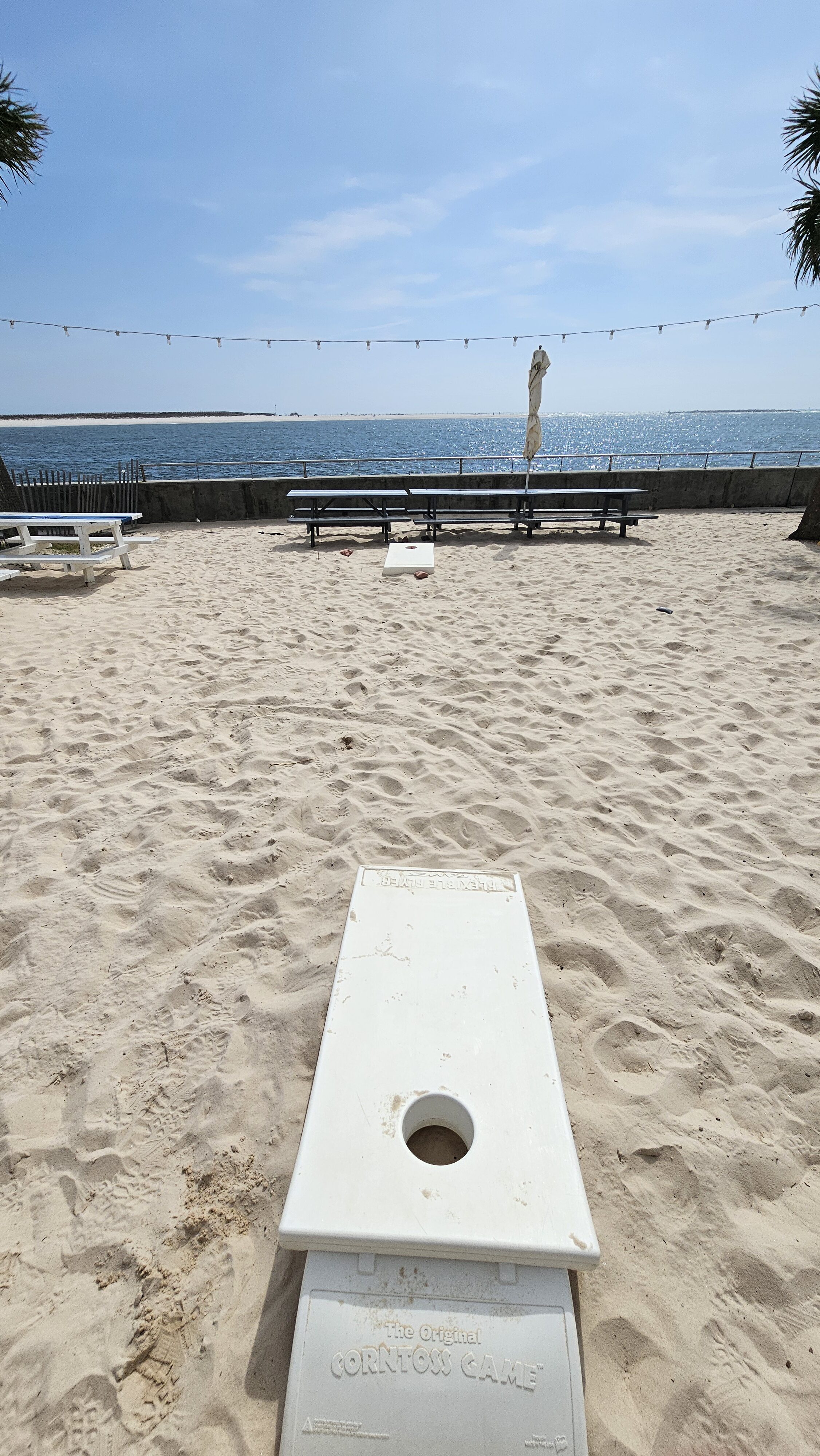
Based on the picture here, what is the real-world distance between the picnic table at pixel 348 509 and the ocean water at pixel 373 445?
79 centimetres

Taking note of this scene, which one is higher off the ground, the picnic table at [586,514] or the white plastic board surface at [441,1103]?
the picnic table at [586,514]

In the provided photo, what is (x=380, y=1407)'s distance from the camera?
1077 millimetres

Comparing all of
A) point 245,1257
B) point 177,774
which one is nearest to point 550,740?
point 177,774

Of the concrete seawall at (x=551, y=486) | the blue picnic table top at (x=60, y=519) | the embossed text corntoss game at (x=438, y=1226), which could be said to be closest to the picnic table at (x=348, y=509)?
the concrete seawall at (x=551, y=486)

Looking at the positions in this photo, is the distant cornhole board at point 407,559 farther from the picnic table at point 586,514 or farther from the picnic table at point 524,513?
the picnic table at point 586,514

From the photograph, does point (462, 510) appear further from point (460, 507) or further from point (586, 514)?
point (586, 514)

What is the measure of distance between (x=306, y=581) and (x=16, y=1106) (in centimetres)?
604

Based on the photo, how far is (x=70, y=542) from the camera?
8555 millimetres

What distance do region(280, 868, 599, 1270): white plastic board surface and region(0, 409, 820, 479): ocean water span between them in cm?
768

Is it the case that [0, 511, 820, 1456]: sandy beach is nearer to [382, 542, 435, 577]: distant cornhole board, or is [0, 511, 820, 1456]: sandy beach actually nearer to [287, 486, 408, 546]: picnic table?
[382, 542, 435, 577]: distant cornhole board

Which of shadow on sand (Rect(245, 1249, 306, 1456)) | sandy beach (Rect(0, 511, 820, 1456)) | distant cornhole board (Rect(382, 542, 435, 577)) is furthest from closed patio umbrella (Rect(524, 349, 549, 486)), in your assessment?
shadow on sand (Rect(245, 1249, 306, 1456))

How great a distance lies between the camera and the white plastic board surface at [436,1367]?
1.07 meters

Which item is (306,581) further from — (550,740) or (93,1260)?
(93,1260)

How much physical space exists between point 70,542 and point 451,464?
42845 millimetres
